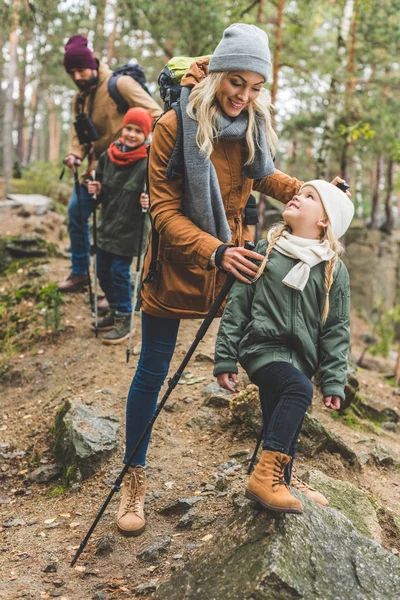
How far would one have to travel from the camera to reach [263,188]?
132 inches

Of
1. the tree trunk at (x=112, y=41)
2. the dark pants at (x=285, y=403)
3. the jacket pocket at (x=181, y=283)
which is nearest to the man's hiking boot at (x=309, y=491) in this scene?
the dark pants at (x=285, y=403)

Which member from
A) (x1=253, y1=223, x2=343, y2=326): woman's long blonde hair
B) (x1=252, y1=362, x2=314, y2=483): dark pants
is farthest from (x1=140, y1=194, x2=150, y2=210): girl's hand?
(x1=252, y1=362, x2=314, y2=483): dark pants

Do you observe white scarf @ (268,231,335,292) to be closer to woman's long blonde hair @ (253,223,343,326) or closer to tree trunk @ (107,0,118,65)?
woman's long blonde hair @ (253,223,343,326)

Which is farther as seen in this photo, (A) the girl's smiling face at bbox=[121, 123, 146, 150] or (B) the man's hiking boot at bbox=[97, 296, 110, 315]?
(B) the man's hiking boot at bbox=[97, 296, 110, 315]

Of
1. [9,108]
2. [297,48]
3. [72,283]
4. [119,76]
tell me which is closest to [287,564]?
[119,76]

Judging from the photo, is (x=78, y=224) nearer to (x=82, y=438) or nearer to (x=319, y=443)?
(x=82, y=438)

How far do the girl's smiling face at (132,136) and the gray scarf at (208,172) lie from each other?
116 inches

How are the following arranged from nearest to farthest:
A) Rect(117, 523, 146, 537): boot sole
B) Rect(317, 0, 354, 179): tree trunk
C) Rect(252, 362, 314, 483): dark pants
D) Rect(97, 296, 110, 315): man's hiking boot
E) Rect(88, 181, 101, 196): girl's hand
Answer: Rect(252, 362, 314, 483): dark pants → Rect(117, 523, 146, 537): boot sole → Rect(88, 181, 101, 196): girl's hand → Rect(97, 296, 110, 315): man's hiking boot → Rect(317, 0, 354, 179): tree trunk

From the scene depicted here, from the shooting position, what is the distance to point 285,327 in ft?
8.72

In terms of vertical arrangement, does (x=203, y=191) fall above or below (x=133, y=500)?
above

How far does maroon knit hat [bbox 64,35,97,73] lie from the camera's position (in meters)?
5.89

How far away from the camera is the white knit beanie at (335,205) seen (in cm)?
279

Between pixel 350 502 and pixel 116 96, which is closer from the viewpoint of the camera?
pixel 350 502

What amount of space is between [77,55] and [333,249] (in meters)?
4.27
